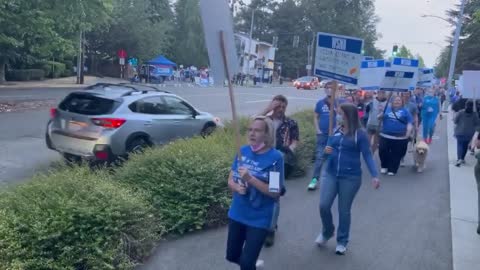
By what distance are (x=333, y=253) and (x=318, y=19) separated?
88.3 metres

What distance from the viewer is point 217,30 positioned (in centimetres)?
469

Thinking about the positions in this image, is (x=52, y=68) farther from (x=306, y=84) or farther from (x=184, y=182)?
(x=184, y=182)

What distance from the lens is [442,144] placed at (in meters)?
17.3

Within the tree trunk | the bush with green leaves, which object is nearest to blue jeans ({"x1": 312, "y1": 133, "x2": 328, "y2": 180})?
the bush with green leaves

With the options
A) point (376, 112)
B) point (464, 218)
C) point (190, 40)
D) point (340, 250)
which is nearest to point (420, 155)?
point (376, 112)

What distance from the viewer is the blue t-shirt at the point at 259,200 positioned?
14.1 ft

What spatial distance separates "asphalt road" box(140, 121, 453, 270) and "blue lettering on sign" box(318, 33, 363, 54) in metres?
2.34

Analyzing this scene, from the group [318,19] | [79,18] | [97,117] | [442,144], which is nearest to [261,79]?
[318,19]

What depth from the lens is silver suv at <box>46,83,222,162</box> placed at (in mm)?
9227

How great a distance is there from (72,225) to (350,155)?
9.55ft

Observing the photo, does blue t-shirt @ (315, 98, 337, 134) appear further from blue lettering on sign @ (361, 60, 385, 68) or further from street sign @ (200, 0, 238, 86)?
blue lettering on sign @ (361, 60, 385, 68)

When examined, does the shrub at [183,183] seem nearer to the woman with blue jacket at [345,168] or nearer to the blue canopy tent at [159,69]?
the woman with blue jacket at [345,168]

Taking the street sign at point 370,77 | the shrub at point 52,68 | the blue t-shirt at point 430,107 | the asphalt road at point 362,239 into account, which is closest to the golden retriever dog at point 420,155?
the asphalt road at point 362,239

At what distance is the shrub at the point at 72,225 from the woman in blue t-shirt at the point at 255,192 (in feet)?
4.07
